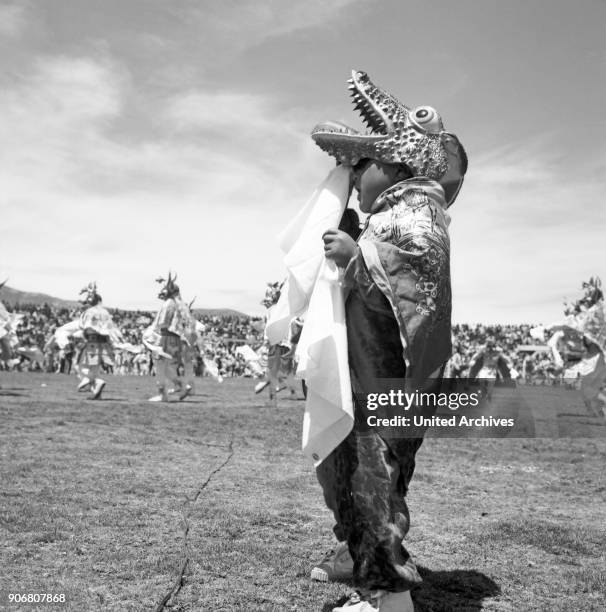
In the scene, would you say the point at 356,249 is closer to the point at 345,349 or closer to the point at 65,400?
the point at 345,349

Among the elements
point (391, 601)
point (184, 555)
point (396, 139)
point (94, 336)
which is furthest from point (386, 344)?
point (94, 336)

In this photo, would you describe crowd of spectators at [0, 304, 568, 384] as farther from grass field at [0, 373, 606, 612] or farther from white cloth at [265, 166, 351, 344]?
white cloth at [265, 166, 351, 344]

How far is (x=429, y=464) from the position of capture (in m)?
7.89

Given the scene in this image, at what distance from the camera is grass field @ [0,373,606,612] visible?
136 inches

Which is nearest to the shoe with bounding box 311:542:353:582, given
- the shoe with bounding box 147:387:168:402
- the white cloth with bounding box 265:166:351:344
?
the white cloth with bounding box 265:166:351:344

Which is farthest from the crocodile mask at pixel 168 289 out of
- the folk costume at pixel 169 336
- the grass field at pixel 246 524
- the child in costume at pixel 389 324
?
the child in costume at pixel 389 324

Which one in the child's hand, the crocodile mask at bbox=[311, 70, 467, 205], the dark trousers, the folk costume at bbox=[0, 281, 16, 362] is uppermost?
the folk costume at bbox=[0, 281, 16, 362]

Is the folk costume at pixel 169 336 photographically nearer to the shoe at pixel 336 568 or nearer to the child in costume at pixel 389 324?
the shoe at pixel 336 568

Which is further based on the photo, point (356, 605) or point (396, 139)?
point (396, 139)

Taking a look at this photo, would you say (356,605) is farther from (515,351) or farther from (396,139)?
(515,351)

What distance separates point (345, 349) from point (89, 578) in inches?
73.5

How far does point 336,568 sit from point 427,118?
2.45 meters

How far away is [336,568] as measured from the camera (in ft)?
12.0

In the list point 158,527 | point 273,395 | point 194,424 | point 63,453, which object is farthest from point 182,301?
point 158,527
